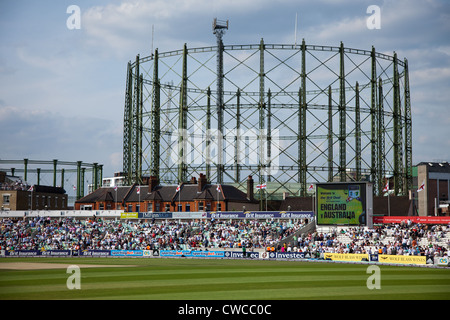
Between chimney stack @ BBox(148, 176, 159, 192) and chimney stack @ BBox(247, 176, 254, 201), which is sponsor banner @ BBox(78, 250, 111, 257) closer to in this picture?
chimney stack @ BBox(148, 176, 159, 192)

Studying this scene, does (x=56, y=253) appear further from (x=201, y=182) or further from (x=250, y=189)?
(x=250, y=189)

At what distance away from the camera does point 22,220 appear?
54.8 meters

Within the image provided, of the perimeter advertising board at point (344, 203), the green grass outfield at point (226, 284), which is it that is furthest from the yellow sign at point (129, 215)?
the green grass outfield at point (226, 284)

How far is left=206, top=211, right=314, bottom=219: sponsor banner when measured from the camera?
43.5 m

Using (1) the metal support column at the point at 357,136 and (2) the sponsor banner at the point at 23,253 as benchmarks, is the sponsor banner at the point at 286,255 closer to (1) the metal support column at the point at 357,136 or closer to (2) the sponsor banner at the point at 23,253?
(2) the sponsor banner at the point at 23,253

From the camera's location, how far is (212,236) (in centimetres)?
4338

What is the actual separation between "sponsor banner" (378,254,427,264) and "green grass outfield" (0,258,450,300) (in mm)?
3910

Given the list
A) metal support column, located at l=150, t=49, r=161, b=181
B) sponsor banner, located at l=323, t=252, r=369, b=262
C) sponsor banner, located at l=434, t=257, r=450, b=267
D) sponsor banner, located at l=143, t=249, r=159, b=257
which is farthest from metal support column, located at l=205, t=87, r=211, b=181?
sponsor banner, located at l=434, t=257, r=450, b=267

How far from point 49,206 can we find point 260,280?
55109 millimetres

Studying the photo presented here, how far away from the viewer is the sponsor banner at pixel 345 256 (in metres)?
31.5

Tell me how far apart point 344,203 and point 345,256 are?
747 cm

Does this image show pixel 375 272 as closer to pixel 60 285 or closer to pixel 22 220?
pixel 60 285

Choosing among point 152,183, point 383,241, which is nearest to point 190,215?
point 152,183
